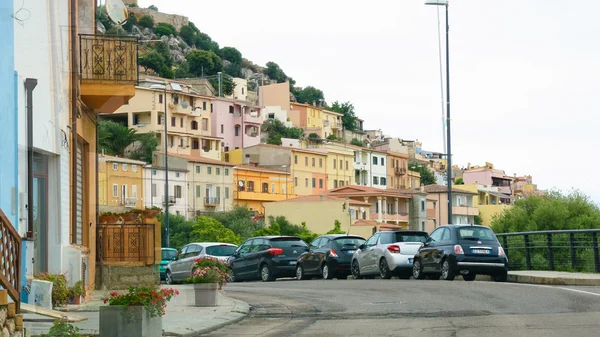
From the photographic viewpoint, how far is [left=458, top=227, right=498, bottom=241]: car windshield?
95.6 ft

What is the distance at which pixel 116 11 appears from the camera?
2522cm

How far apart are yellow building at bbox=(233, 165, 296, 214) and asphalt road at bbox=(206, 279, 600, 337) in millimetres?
96019

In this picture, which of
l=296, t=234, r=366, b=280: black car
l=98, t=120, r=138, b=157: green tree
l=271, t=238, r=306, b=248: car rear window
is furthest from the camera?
l=98, t=120, r=138, b=157: green tree

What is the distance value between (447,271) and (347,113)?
534 ft

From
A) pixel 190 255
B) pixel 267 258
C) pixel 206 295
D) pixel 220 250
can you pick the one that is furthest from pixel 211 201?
pixel 206 295

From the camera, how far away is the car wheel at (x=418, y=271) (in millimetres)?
30828

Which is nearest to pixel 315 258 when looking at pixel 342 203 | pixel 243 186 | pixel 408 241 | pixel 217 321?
pixel 408 241

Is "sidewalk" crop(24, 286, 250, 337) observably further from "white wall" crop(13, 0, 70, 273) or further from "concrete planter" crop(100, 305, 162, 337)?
"white wall" crop(13, 0, 70, 273)

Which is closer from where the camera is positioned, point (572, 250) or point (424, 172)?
point (572, 250)

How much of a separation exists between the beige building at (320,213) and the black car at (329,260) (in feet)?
216

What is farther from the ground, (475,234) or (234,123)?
(234,123)

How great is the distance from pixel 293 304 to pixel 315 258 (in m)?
14.5

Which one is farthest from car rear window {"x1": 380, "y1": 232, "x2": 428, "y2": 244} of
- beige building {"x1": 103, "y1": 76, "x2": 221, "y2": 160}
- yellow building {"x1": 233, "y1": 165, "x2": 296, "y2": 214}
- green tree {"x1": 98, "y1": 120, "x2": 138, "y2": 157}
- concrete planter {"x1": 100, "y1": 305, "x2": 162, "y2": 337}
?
yellow building {"x1": 233, "y1": 165, "x2": 296, "y2": 214}

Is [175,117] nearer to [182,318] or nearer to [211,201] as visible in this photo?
[211,201]
